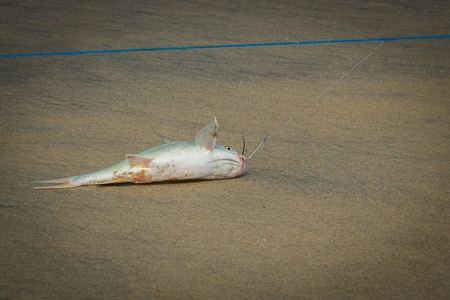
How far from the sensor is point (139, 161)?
2.61 m

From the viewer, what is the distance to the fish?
262cm

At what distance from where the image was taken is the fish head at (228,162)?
8.73 feet

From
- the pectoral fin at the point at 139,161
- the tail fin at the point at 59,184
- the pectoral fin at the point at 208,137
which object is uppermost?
the pectoral fin at the point at 208,137

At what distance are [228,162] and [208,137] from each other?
4.8 inches

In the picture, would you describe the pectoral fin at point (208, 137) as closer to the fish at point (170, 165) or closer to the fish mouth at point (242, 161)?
the fish at point (170, 165)

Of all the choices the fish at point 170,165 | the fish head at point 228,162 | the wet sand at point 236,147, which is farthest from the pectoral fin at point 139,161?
the fish head at point 228,162

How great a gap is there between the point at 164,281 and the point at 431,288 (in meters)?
0.73

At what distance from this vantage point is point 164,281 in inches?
85.0

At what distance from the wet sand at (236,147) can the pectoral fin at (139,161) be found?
10 cm

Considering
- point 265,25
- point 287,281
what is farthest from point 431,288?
point 265,25

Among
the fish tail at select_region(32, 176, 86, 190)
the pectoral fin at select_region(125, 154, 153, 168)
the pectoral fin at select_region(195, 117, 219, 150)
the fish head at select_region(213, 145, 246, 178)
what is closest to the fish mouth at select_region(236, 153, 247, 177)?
the fish head at select_region(213, 145, 246, 178)

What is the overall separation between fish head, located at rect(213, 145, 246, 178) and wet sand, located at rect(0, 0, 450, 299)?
48mm

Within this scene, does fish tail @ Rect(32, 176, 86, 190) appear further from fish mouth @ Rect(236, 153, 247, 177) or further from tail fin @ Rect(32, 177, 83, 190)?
fish mouth @ Rect(236, 153, 247, 177)

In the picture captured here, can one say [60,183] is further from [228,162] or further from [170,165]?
[228,162]
